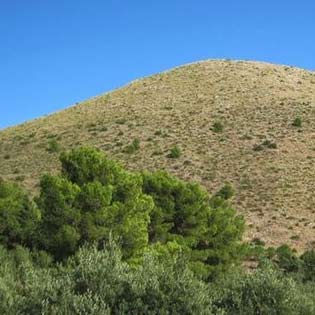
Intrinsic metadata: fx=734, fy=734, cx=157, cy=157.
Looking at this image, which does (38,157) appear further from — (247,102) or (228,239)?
(228,239)

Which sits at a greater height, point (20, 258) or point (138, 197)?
point (138, 197)

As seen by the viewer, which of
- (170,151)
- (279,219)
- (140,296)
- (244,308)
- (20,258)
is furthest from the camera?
(170,151)

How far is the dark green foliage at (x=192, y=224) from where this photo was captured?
40969 millimetres

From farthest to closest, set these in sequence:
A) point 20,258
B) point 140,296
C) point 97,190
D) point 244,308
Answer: point 97,190 < point 20,258 < point 244,308 < point 140,296

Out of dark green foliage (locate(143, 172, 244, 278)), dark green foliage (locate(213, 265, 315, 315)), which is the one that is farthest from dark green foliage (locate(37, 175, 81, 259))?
dark green foliage (locate(213, 265, 315, 315))

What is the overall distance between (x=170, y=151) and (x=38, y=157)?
1479cm

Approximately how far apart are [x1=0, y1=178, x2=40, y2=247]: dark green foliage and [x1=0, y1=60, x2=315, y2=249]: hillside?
25.7 m

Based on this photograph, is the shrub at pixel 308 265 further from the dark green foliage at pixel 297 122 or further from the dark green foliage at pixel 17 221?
the dark green foliage at pixel 297 122

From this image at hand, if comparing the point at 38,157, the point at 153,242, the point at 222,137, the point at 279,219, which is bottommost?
the point at 153,242

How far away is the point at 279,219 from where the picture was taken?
61.9 m

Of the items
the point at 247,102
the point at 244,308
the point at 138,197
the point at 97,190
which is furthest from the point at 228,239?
the point at 247,102

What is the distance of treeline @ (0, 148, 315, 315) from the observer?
21.2 m

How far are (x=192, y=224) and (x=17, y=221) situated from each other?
36.9 ft

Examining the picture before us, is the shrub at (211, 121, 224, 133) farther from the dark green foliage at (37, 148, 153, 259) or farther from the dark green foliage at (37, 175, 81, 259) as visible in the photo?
the dark green foliage at (37, 175, 81, 259)
